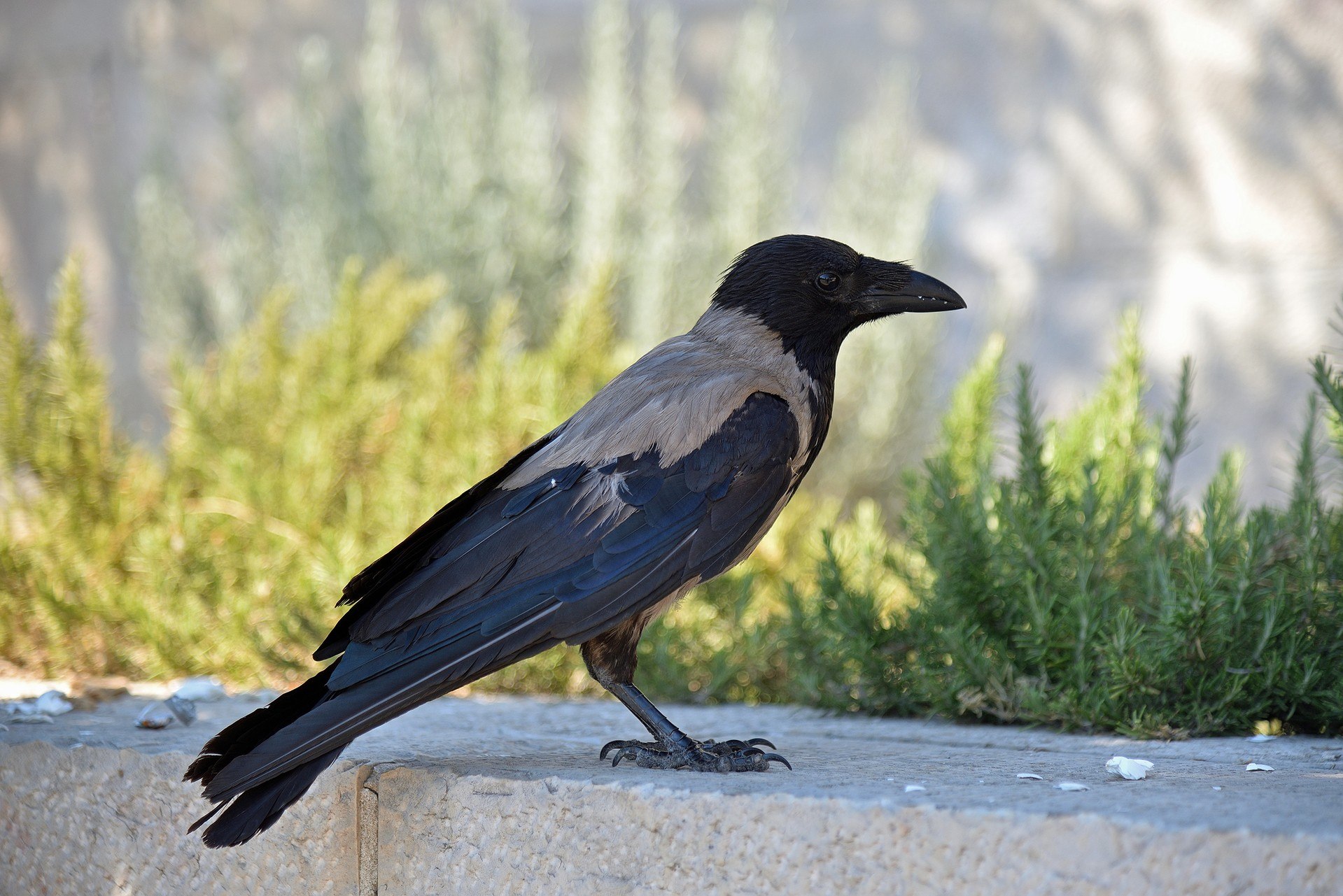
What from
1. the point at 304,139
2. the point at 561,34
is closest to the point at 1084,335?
the point at 561,34

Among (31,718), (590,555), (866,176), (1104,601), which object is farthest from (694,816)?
(866,176)

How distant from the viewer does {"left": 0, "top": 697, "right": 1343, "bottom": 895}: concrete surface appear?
1625 millimetres

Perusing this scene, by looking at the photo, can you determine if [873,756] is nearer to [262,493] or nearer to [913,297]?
[913,297]

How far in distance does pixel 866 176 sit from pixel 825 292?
10.8 feet

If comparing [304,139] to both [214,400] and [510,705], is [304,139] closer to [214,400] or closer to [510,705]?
[214,400]

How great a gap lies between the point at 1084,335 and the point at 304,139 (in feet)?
13.2

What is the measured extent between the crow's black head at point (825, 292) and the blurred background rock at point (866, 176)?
1925 millimetres

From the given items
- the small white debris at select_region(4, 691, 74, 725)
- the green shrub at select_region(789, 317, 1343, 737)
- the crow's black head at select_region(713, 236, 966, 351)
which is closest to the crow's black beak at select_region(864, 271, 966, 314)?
the crow's black head at select_region(713, 236, 966, 351)

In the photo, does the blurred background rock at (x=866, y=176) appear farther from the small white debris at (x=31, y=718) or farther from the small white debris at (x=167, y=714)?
the small white debris at (x=31, y=718)

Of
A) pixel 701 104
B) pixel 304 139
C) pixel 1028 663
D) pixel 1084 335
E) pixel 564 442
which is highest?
pixel 701 104

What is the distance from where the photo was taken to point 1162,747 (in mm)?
2416

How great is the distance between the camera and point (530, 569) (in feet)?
7.16

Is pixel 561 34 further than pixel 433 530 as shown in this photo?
Yes

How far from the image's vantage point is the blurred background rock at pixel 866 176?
5680 mm
